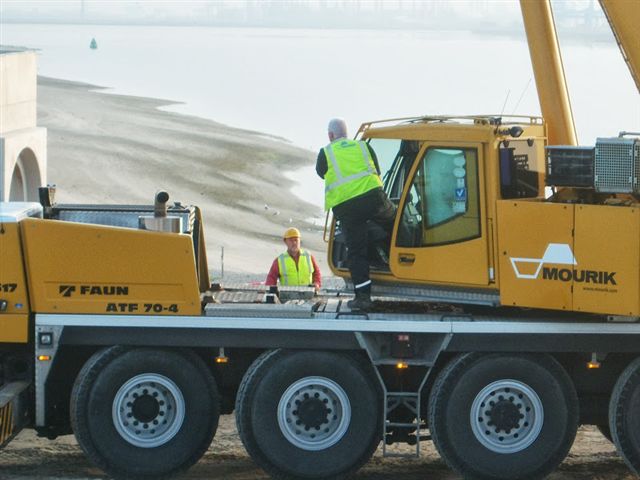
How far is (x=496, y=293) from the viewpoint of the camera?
38.1 ft

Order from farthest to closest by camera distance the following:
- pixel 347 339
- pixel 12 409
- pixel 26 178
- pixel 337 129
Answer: pixel 26 178, pixel 337 129, pixel 347 339, pixel 12 409

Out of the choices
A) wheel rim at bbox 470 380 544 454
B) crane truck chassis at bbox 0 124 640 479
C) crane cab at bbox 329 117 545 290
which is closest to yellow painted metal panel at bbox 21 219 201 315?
crane truck chassis at bbox 0 124 640 479

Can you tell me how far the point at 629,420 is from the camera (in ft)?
37.9

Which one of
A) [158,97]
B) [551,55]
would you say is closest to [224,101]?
[158,97]

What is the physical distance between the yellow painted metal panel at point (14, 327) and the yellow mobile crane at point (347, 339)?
17 mm

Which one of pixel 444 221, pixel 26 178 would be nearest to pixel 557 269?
pixel 444 221

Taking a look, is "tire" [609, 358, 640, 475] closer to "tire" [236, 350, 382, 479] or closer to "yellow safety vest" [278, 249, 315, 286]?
"tire" [236, 350, 382, 479]

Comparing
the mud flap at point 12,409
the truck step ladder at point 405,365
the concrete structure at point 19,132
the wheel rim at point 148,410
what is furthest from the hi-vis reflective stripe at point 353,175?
the concrete structure at point 19,132

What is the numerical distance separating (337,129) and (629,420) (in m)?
3.46

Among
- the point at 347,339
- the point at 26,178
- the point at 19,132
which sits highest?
the point at 19,132

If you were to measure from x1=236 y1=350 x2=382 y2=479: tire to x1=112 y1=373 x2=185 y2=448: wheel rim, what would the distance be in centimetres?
55

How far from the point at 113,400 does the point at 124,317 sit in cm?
70

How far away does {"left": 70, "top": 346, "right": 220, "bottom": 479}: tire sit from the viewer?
38.0 feet

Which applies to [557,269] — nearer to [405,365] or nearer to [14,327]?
A: [405,365]
